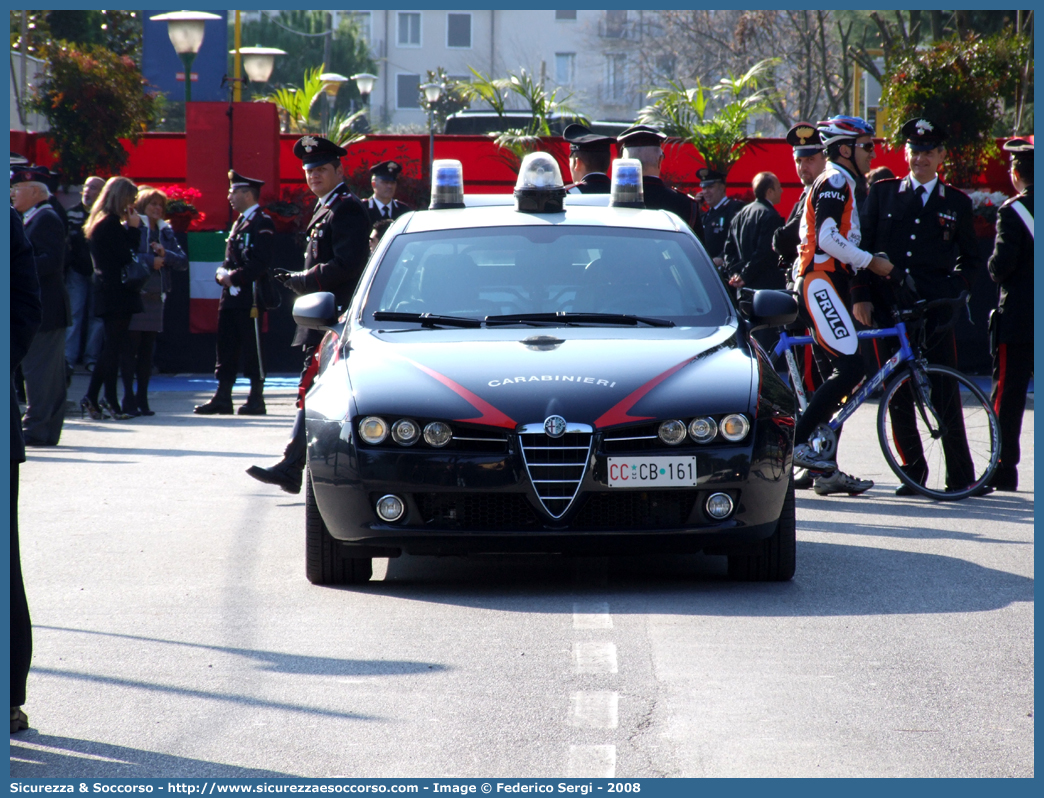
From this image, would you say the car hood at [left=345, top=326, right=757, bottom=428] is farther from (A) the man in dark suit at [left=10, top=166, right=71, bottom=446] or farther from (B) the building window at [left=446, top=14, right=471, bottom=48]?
(B) the building window at [left=446, top=14, right=471, bottom=48]

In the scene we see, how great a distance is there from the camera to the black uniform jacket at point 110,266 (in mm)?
12531

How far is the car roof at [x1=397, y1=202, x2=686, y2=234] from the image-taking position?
7.02m

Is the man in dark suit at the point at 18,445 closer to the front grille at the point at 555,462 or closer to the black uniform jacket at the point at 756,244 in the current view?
the front grille at the point at 555,462

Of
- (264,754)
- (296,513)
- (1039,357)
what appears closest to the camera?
(264,754)

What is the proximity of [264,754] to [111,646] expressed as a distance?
4.69 feet

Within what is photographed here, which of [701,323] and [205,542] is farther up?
[701,323]

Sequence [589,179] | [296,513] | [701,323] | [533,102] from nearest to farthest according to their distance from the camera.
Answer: [701,323] < [296,513] < [589,179] < [533,102]

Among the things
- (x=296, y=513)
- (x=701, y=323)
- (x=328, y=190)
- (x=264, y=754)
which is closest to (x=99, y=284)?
(x=328, y=190)

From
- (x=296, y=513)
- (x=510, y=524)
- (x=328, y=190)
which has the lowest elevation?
(x=296, y=513)

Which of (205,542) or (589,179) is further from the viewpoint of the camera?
(589,179)

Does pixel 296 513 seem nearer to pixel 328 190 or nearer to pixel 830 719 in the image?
pixel 328 190

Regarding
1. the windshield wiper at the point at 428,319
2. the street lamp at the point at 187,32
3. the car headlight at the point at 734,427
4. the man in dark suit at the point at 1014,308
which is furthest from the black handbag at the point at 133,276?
the street lamp at the point at 187,32

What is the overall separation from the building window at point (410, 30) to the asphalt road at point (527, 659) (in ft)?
254
